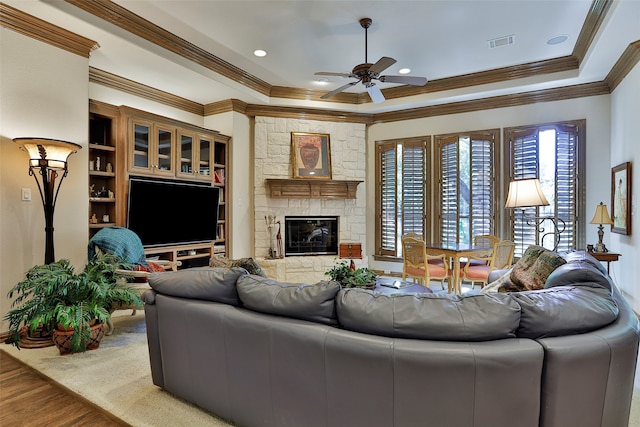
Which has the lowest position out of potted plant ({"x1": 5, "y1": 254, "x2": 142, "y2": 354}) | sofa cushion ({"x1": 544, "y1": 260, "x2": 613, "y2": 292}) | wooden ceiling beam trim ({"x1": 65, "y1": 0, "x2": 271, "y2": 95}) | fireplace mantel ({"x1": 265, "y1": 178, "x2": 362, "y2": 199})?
potted plant ({"x1": 5, "y1": 254, "x2": 142, "y2": 354})

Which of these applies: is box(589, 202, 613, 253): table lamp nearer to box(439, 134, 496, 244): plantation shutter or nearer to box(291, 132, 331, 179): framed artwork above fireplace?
box(439, 134, 496, 244): plantation shutter

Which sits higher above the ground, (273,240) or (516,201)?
(516,201)

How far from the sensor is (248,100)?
5.64 m

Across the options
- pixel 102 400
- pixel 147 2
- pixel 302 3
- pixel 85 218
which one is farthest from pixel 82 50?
pixel 102 400

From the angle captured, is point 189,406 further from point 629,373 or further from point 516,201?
point 516,201

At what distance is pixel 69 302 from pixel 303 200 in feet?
13.0

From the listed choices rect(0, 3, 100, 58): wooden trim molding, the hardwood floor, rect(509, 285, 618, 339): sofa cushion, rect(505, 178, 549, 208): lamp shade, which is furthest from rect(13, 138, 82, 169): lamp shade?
rect(505, 178, 549, 208): lamp shade

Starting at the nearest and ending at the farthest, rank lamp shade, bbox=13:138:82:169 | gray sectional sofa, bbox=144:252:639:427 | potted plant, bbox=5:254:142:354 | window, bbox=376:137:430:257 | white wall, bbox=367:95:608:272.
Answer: gray sectional sofa, bbox=144:252:639:427 < potted plant, bbox=5:254:142:354 < lamp shade, bbox=13:138:82:169 < white wall, bbox=367:95:608:272 < window, bbox=376:137:430:257

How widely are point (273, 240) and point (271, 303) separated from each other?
4.31m

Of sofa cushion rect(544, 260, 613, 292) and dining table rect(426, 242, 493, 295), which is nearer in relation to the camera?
sofa cushion rect(544, 260, 613, 292)

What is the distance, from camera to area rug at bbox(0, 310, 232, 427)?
6.30ft

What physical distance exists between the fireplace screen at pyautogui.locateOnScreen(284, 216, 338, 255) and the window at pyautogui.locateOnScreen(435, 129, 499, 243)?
190 centimetres

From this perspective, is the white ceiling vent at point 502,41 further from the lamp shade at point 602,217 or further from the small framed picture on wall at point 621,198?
the lamp shade at point 602,217

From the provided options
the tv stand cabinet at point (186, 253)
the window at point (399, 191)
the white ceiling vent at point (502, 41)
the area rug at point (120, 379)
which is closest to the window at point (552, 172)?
the window at point (399, 191)
